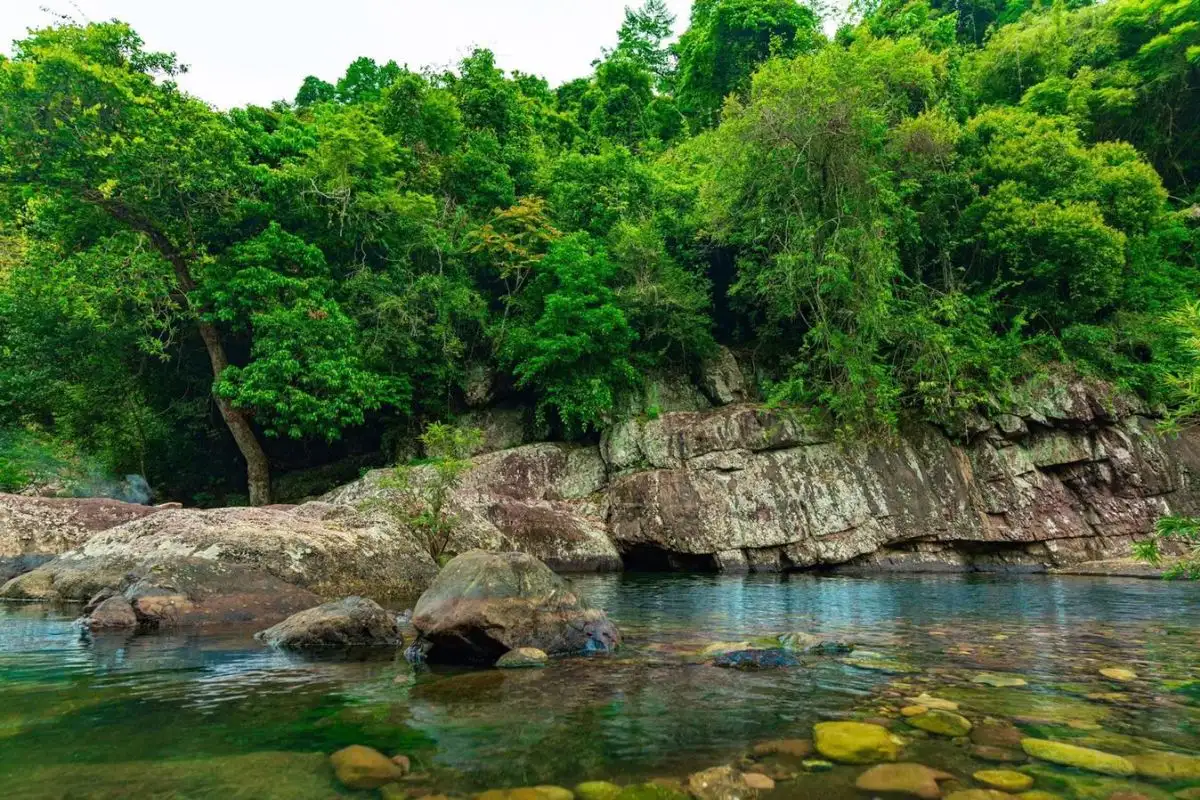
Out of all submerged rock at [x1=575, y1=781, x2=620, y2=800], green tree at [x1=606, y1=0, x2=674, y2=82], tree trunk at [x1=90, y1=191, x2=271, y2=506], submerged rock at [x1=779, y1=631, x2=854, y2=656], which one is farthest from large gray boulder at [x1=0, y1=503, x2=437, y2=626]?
green tree at [x1=606, y1=0, x2=674, y2=82]

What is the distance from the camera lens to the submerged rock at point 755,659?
558 centimetres

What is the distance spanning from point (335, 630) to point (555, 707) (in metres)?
3.36

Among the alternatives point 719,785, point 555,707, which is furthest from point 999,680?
point 555,707

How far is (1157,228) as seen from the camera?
875 inches

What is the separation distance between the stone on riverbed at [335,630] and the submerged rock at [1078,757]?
18.2ft

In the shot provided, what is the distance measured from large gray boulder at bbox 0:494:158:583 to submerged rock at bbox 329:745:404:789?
11.2 m

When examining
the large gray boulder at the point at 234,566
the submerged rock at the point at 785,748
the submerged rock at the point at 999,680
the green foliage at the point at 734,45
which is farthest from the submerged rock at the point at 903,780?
the green foliage at the point at 734,45

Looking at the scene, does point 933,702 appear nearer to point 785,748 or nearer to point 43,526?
point 785,748

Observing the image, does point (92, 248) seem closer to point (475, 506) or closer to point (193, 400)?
point (193, 400)

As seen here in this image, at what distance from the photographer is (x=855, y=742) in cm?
360

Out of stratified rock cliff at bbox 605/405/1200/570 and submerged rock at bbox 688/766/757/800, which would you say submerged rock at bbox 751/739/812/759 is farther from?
stratified rock cliff at bbox 605/405/1200/570

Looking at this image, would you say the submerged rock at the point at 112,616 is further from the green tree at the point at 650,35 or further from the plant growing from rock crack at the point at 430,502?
the green tree at the point at 650,35

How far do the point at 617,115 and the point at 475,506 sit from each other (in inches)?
1236

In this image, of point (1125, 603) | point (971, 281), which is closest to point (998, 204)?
point (971, 281)
